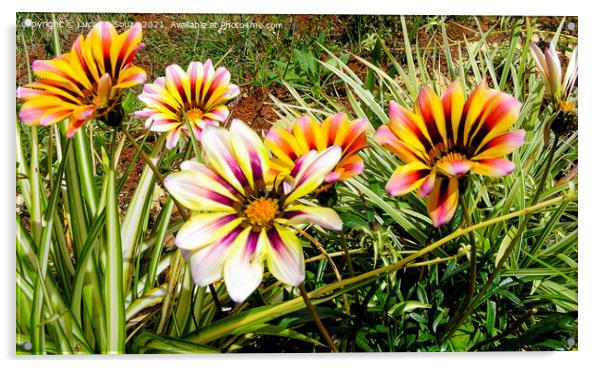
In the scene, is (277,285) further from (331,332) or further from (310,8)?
(310,8)

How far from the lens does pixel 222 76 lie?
57.0 inches

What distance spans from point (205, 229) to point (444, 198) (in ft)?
1.40

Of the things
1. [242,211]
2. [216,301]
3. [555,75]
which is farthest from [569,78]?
[216,301]

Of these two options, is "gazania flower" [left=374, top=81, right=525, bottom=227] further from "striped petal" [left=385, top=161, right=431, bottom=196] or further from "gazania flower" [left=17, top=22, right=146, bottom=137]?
"gazania flower" [left=17, top=22, right=146, bottom=137]

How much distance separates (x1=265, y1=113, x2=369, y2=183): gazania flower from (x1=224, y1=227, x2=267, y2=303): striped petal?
0.20m

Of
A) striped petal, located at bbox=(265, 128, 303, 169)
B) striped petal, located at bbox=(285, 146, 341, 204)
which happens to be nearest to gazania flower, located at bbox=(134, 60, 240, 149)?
striped petal, located at bbox=(265, 128, 303, 169)

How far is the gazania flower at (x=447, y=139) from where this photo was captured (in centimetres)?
120

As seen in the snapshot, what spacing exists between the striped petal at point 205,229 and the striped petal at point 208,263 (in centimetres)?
1

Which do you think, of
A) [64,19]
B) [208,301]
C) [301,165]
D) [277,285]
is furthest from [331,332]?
[64,19]

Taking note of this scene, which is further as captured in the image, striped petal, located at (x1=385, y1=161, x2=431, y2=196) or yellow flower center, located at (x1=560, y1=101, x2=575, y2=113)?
yellow flower center, located at (x1=560, y1=101, x2=575, y2=113)

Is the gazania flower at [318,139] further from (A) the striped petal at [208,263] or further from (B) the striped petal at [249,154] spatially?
(A) the striped petal at [208,263]

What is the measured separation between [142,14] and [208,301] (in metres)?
0.62

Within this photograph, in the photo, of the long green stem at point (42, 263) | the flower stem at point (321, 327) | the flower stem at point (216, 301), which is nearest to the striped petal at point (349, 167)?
the flower stem at point (321, 327)

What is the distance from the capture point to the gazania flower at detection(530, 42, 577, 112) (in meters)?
1.43
